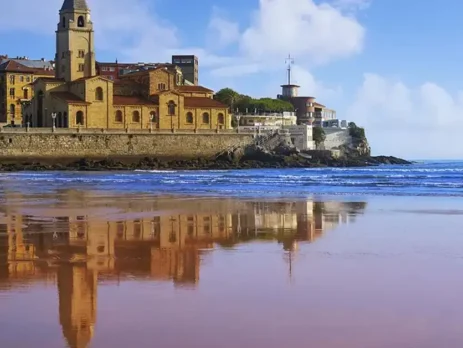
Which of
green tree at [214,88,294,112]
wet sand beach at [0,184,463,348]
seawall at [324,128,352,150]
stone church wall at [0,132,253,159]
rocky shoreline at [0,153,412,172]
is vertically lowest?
wet sand beach at [0,184,463,348]

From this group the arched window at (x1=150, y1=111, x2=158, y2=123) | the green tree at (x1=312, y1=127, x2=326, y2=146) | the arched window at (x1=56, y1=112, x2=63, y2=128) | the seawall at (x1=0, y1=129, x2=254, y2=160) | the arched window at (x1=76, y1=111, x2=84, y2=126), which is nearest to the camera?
the seawall at (x1=0, y1=129, x2=254, y2=160)

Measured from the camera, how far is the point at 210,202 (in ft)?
84.7

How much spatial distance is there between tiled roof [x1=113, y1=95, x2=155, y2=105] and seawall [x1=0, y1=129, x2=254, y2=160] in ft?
13.9

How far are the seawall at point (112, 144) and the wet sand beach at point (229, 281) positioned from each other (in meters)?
49.1

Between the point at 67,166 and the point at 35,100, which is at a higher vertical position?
the point at 35,100

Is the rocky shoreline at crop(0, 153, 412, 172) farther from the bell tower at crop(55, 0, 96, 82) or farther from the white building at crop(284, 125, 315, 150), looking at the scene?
the bell tower at crop(55, 0, 96, 82)

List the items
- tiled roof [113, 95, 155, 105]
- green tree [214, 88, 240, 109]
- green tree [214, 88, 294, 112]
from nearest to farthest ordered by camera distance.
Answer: tiled roof [113, 95, 155, 105], green tree [214, 88, 294, 112], green tree [214, 88, 240, 109]

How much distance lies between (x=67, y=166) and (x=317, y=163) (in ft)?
90.6

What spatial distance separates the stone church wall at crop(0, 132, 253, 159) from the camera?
6719cm

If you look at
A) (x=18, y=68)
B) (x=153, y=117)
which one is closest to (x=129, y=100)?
(x=153, y=117)

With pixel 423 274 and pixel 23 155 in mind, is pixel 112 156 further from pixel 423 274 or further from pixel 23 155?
pixel 423 274

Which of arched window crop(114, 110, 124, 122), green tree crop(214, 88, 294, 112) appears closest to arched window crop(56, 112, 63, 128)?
arched window crop(114, 110, 124, 122)

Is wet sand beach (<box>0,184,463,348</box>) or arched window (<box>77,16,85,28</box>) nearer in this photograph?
wet sand beach (<box>0,184,463,348</box>)

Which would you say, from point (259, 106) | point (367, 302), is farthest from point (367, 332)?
point (259, 106)
